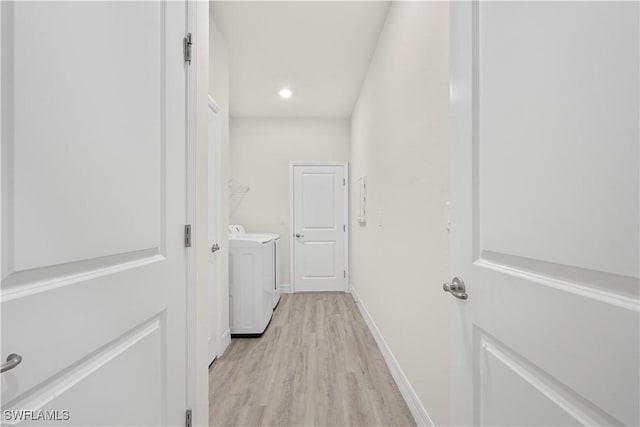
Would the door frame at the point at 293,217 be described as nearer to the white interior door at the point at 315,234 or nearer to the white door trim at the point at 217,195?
the white interior door at the point at 315,234

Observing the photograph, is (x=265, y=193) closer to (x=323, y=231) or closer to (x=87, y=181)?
(x=323, y=231)

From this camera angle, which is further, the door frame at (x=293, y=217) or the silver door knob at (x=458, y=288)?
the door frame at (x=293, y=217)

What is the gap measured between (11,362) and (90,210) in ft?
1.02

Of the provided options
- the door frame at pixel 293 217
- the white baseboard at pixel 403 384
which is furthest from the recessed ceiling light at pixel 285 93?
the white baseboard at pixel 403 384

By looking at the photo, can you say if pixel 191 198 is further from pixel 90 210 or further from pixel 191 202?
pixel 90 210

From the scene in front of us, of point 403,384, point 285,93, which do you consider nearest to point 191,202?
point 403,384

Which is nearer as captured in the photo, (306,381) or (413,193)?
(413,193)

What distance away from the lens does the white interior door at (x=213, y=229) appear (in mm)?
2422

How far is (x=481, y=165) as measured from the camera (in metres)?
0.80

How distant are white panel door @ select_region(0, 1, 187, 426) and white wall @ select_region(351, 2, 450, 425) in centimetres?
112

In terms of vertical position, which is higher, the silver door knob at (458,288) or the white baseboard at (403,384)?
the silver door knob at (458,288)

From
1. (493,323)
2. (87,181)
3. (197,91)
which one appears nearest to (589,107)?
(493,323)

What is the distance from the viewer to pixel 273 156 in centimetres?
468

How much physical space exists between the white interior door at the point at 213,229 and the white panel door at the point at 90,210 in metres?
1.43
